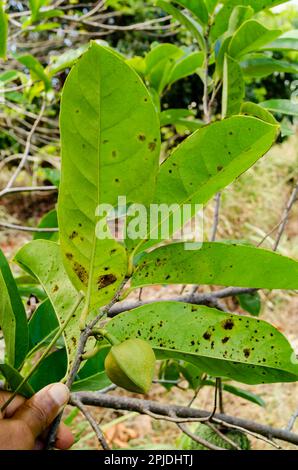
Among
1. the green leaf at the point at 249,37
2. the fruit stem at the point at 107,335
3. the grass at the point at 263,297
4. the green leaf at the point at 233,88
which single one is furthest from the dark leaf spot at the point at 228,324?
the grass at the point at 263,297

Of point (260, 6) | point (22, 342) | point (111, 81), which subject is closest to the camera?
point (111, 81)

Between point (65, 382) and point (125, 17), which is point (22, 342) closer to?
point (65, 382)

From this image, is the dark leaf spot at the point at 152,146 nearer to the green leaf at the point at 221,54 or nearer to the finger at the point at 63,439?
the finger at the point at 63,439

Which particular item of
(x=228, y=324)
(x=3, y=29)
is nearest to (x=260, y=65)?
(x=3, y=29)

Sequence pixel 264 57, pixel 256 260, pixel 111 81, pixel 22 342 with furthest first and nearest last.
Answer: pixel 264 57, pixel 22 342, pixel 256 260, pixel 111 81

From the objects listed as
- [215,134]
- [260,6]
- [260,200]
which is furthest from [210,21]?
[260,200]

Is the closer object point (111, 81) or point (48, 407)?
point (111, 81)
